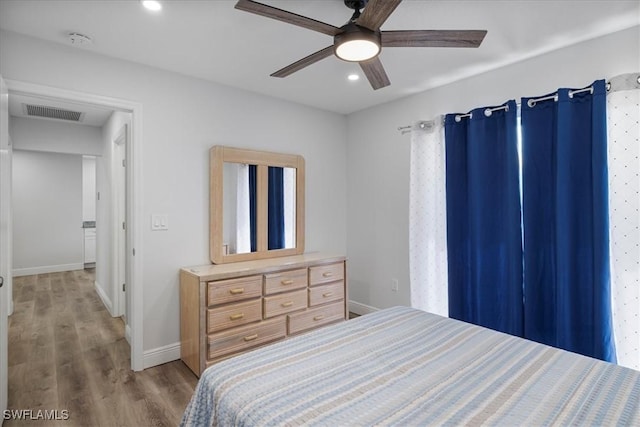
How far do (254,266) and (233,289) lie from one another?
302mm

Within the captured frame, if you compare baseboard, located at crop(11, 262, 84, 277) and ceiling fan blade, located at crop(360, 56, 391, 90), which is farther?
baseboard, located at crop(11, 262, 84, 277)

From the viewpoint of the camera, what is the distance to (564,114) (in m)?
2.24

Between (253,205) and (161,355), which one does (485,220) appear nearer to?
(253,205)

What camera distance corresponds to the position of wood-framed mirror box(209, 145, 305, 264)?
2.99 meters

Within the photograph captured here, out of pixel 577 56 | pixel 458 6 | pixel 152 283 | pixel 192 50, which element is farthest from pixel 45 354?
pixel 577 56

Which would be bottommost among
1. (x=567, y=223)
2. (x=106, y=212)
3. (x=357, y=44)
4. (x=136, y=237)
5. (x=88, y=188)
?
(x=136, y=237)

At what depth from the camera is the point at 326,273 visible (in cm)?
328

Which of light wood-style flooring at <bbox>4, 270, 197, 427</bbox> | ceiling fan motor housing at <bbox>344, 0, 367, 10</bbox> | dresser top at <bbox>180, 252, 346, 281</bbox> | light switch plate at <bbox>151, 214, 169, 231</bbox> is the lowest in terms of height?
light wood-style flooring at <bbox>4, 270, 197, 427</bbox>

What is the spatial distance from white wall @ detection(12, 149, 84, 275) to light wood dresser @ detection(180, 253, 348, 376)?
521cm

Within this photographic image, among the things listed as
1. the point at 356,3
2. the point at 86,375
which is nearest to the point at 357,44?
the point at 356,3

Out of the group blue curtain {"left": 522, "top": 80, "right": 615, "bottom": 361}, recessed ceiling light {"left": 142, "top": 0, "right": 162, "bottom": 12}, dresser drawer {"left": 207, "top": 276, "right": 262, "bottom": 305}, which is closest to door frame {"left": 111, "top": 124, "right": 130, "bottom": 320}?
dresser drawer {"left": 207, "top": 276, "right": 262, "bottom": 305}

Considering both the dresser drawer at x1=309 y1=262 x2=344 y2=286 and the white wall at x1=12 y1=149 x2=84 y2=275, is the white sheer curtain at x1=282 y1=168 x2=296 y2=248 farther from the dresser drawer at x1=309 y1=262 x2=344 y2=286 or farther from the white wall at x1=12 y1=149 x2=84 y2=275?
Answer: the white wall at x1=12 y1=149 x2=84 y2=275

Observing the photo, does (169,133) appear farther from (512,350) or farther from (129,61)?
(512,350)

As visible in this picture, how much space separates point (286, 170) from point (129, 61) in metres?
1.67
